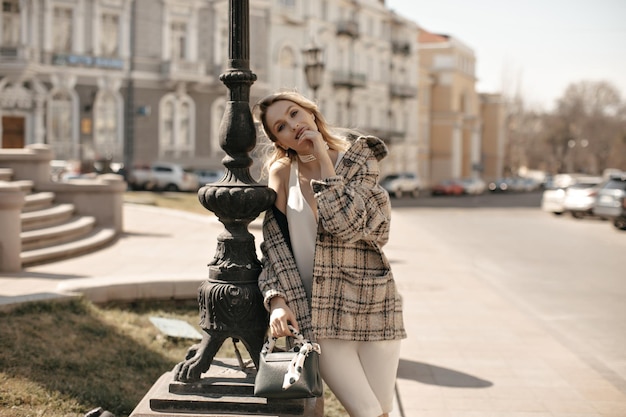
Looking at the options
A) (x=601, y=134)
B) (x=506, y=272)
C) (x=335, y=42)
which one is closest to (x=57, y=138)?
(x=335, y=42)

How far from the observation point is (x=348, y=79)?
179ft

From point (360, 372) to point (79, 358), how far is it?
2.78m

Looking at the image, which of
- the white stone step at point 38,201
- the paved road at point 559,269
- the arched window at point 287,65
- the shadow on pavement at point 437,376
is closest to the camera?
the shadow on pavement at point 437,376

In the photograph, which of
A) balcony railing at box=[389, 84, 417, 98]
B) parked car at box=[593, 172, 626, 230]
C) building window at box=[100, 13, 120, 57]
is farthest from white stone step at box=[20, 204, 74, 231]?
balcony railing at box=[389, 84, 417, 98]

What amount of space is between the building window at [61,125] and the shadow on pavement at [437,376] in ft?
107

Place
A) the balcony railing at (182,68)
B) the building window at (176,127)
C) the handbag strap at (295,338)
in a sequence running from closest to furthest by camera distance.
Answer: the handbag strap at (295,338) < the balcony railing at (182,68) < the building window at (176,127)

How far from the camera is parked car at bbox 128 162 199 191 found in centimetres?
3547

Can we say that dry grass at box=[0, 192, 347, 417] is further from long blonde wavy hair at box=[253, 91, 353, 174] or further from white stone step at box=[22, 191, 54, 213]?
white stone step at box=[22, 191, 54, 213]

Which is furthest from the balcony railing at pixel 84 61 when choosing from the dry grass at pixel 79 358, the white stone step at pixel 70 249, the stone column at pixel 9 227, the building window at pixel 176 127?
the dry grass at pixel 79 358

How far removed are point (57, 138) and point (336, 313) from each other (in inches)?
1403

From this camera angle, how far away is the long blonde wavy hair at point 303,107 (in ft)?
11.7

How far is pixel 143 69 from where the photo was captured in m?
39.3

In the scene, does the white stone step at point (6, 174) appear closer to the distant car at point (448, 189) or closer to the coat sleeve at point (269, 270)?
the coat sleeve at point (269, 270)

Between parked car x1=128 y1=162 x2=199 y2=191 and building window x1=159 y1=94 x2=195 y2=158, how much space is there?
363 cm
